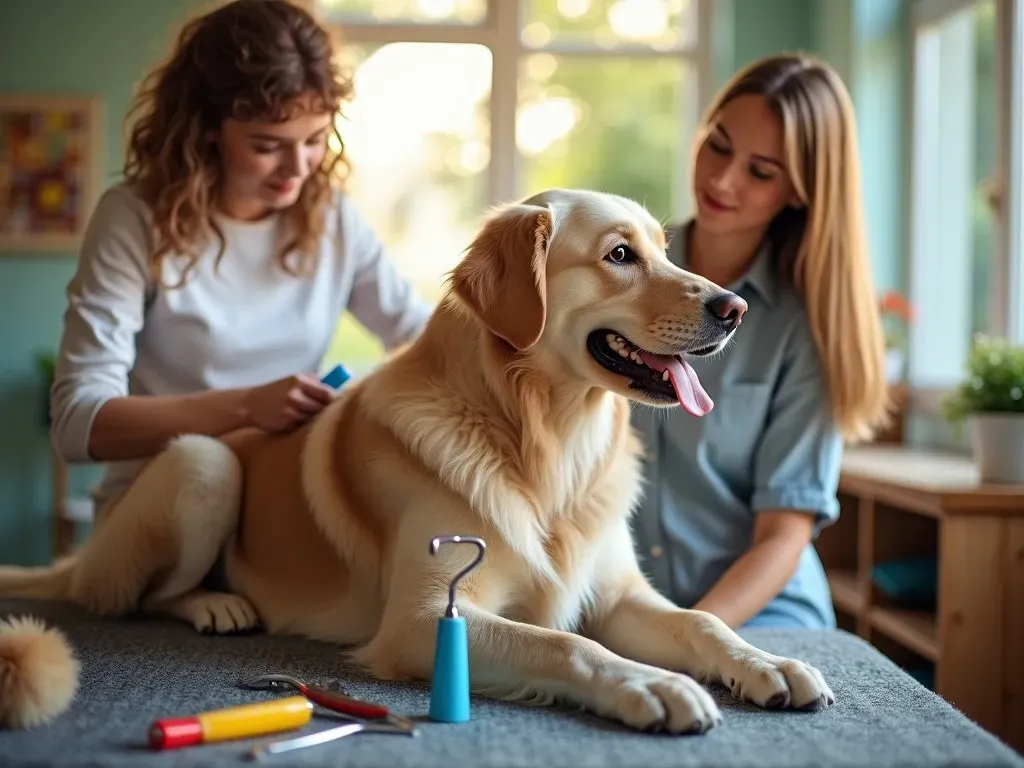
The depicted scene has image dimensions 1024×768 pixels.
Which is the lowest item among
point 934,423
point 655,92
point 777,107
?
point 934,423

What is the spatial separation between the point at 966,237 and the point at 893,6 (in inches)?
38.1

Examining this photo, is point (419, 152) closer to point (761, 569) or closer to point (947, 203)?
point (947, 203)

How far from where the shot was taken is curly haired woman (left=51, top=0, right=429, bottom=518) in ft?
6.13

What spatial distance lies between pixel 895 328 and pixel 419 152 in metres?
2.38

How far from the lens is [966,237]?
4.10 metres

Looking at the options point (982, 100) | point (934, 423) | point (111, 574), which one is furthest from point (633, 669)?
point (982, 100)

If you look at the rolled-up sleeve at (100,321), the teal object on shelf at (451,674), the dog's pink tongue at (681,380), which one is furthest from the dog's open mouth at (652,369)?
the rolled-up sleeve at (100,321)

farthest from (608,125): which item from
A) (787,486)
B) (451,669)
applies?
(451,669)

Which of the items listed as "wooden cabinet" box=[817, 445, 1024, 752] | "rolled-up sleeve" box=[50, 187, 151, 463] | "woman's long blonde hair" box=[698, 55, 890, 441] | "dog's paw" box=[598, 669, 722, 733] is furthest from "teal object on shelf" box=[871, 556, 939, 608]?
"rolled-up sleeve" box=[50, 187, 151, 463]

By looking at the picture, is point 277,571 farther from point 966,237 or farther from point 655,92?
point 655,92

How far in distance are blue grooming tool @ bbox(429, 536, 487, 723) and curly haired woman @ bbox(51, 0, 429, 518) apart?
703 mm

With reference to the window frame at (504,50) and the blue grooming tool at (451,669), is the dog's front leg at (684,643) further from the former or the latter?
the window frame at (504,50)

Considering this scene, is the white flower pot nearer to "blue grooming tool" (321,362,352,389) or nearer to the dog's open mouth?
the dog's open mouth

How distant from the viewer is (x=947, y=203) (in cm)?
419
